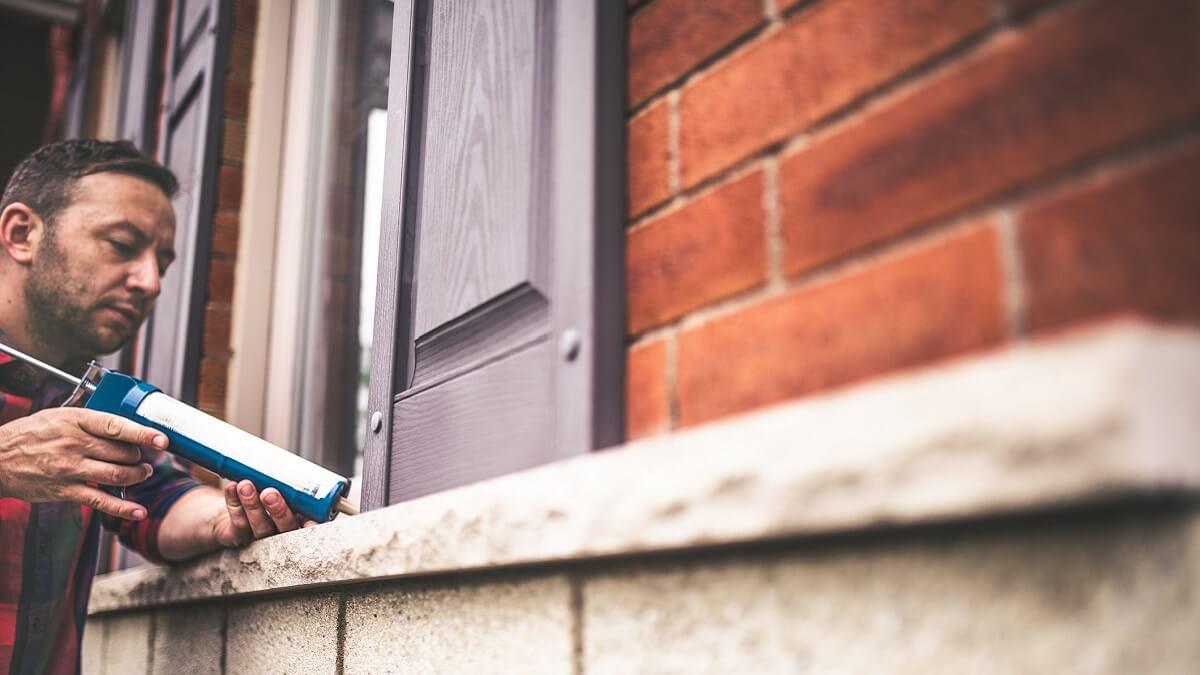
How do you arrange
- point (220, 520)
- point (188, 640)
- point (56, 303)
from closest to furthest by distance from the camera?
point (220, 520)
point (188, 640)
point (56, 303)

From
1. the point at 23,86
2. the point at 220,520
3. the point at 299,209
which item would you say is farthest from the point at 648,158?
the point at 23,86

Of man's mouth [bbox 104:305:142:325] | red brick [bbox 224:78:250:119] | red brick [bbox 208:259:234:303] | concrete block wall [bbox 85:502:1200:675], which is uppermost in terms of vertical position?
red brick [bbox 224:78:250:119]

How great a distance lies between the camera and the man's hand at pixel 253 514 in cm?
140

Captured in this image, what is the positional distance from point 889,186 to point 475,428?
23.1 inches

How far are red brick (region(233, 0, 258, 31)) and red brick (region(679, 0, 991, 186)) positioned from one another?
2.09 metres

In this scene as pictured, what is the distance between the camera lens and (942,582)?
586 millimetres

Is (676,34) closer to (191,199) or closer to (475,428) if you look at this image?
(475,428)

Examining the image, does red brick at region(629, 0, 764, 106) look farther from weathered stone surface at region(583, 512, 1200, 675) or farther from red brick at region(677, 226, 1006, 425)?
weathered stone surface at region(583, 512, 1200, 675)

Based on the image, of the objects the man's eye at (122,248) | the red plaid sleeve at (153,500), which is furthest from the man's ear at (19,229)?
the red plaid sleeve at (153,500)

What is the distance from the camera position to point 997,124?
613 mm

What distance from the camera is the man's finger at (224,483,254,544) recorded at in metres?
1.45

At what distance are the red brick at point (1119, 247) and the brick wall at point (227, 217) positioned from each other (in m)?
2.17

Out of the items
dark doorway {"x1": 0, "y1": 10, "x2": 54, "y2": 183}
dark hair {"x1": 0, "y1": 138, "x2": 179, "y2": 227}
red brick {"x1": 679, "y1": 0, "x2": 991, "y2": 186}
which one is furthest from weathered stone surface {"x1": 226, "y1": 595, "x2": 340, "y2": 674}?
dark doorway {"x1": 0, "y1": 10, "x2": 54, "y2": 183}

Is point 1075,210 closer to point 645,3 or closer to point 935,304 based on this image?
point 935,304
